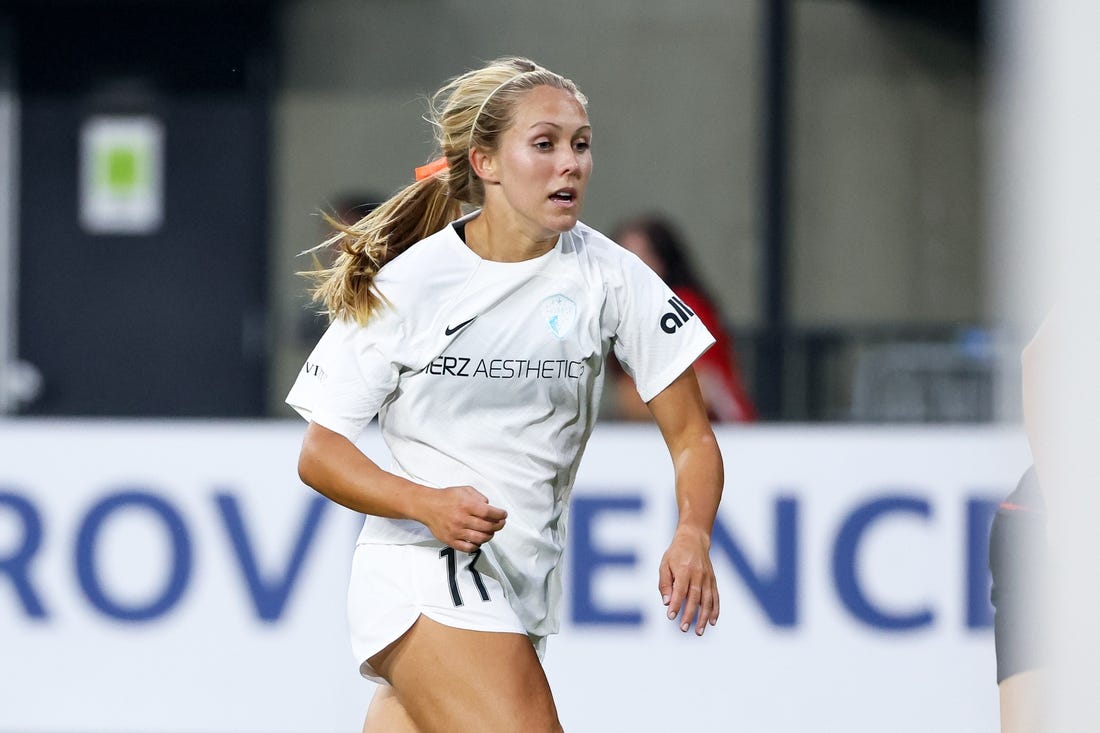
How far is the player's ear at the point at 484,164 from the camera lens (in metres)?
3.06

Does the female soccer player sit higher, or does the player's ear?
the player's ear

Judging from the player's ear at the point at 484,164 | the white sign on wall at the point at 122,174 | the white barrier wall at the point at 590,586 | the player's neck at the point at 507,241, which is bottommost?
the white barrier wall at the point at 590,586

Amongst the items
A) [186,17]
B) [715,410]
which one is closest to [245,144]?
[186,17]

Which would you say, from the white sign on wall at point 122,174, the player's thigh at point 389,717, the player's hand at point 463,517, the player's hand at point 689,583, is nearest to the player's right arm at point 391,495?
the player's hand at point 463,517

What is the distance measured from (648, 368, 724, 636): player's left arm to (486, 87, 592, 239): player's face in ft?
1.20

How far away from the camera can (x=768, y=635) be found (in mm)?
5320

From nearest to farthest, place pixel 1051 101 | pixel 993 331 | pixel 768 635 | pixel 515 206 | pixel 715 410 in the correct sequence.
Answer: pixel 1051 101
pixel 515 206
pixel 768 635
pixel 715 410
pixel 993 331

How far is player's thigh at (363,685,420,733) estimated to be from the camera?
10.2ft

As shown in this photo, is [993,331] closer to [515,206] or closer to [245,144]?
[245,144]

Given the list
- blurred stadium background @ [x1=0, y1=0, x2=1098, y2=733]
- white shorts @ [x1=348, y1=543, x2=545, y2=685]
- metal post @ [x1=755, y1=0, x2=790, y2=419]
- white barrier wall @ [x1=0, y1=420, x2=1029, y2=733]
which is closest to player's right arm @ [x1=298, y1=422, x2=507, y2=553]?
white shorts @ [x1=348, y1=543, x2=545, y2=685]

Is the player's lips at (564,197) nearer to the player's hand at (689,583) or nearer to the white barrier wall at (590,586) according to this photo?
the player's hand at (689,583)

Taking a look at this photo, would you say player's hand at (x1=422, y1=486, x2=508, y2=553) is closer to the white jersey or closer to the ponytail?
the white jersey

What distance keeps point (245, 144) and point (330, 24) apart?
0.83 meters

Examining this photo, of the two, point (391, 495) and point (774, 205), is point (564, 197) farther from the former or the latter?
point (774, 205)
